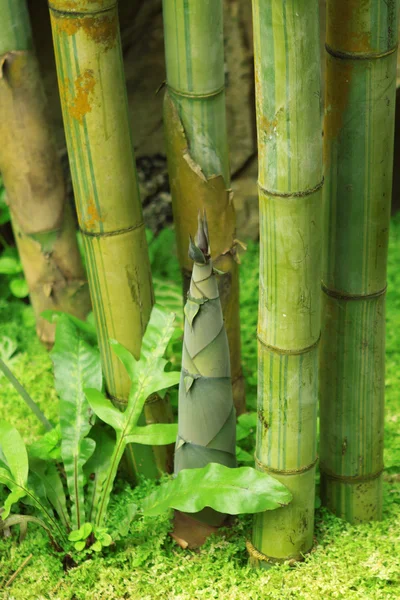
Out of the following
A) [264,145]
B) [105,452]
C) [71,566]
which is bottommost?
[71,566]

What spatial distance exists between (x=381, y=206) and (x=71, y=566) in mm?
1101

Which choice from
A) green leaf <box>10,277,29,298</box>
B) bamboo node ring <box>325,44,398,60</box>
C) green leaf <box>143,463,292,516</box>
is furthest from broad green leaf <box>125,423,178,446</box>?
green leaf <box>10,277,29,298</box>

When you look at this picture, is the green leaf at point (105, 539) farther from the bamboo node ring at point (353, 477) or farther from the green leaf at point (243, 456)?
the bamboo node ring at point (353, 477)

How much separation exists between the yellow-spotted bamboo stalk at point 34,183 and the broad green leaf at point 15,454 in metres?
0.74

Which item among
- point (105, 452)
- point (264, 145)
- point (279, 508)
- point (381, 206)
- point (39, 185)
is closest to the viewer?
point (264, 145)

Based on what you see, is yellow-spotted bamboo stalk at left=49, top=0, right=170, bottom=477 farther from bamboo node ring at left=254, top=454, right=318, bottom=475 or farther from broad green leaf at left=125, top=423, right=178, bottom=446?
bamboo node ring at left=254, top=454, right=318, bottom=475

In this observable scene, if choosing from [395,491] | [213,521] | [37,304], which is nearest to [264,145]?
[213,521]

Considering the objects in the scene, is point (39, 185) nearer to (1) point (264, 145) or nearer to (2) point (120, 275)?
(2) point (120, 275)

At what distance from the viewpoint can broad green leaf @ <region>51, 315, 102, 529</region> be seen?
1.90 m

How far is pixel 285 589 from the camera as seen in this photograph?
66.6 inches

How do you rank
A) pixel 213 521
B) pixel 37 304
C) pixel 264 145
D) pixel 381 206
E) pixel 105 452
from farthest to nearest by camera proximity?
pixel 37 304
pixel 105 452
pixel 213 521
pixel 381 206
pixel 264 145

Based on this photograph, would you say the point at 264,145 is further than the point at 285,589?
No

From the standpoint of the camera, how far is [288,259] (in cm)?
144

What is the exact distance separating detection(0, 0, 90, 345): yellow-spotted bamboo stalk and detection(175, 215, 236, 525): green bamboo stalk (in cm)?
85
